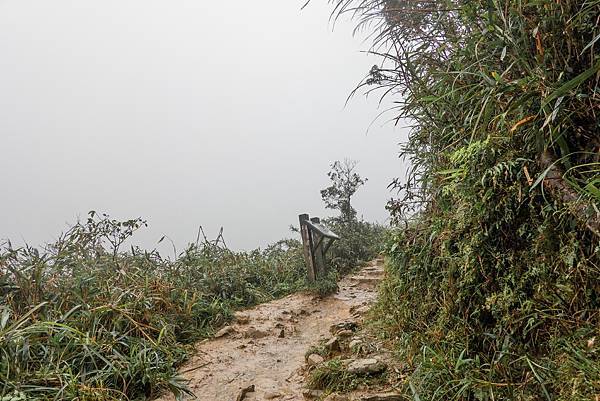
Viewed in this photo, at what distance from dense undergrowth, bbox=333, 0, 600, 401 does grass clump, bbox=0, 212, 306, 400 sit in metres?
1.88

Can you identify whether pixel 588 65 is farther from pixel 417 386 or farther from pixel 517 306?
pixel 417 386

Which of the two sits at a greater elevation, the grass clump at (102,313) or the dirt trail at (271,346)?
the grass clump at (102,313)

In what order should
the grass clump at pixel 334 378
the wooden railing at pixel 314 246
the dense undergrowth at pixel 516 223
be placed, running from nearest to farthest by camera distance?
the dense undergrowth at pixel 516 223 → the grass clump at pixel 334 378 → the wooden railing at pixel 314 246

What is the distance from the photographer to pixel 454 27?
6.87ft

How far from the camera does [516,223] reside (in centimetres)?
146

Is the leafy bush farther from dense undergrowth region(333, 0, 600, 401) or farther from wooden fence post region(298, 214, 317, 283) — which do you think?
dense undergrowth region(333, 0, 600, 401)

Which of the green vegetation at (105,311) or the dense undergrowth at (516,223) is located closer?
the dense undergrowth at (516,223)

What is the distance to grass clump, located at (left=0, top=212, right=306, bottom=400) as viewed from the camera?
208 cm

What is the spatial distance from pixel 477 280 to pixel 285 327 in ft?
8.45

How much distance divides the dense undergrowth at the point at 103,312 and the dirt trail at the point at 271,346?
0.62 feet

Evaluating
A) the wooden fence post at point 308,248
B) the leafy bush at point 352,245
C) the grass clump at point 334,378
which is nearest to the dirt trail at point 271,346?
the grass clump at point 334,378

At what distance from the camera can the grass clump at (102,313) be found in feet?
6.82

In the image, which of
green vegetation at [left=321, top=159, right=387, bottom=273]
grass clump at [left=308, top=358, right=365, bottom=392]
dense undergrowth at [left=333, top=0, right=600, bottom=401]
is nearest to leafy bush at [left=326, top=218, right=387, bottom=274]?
green vegetation at [left=321, top=159, right=387, bottom=273]

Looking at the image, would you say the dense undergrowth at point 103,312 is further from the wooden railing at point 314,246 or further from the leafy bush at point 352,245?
the leafy bush at point 352,245
